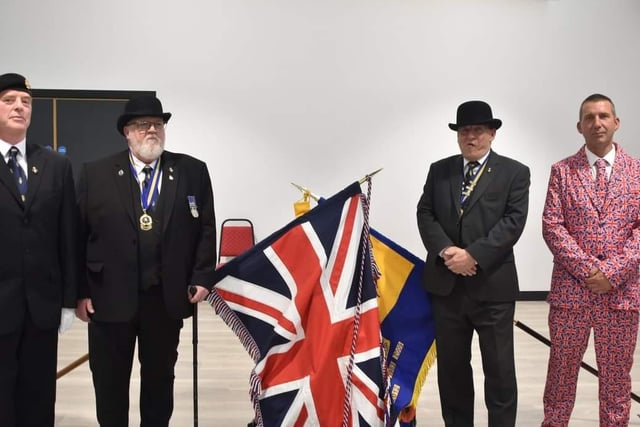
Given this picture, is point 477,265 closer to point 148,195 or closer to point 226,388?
point 148,195

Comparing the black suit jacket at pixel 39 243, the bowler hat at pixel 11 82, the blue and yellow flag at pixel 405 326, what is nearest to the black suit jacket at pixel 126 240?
the black suit jacket at pixel 39 243

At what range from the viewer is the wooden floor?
333 cm

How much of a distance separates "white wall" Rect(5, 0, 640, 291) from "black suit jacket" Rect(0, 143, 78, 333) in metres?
4.18

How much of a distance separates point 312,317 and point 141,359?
81cm

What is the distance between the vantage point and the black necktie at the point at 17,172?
221 cm

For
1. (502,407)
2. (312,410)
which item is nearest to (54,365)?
(312,410)

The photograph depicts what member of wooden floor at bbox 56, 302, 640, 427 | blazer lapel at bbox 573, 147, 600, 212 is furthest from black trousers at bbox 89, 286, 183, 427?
blazer lapel at bbox 573, 147, 600, 212

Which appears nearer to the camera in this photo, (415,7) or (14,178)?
(14,178)

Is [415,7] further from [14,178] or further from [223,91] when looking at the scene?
[14,178]

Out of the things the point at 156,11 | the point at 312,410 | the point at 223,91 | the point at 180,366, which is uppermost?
the point at 156,11

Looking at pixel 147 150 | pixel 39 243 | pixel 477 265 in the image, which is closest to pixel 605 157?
pixel 477 265

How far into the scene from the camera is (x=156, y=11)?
20.6ft

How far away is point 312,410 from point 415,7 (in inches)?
205

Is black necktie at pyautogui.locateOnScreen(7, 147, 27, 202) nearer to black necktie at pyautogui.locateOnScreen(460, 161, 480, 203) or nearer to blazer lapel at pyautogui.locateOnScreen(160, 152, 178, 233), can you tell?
blazer lapel at pyautogui.locateOnScreen(160, 152, 178, 233)
